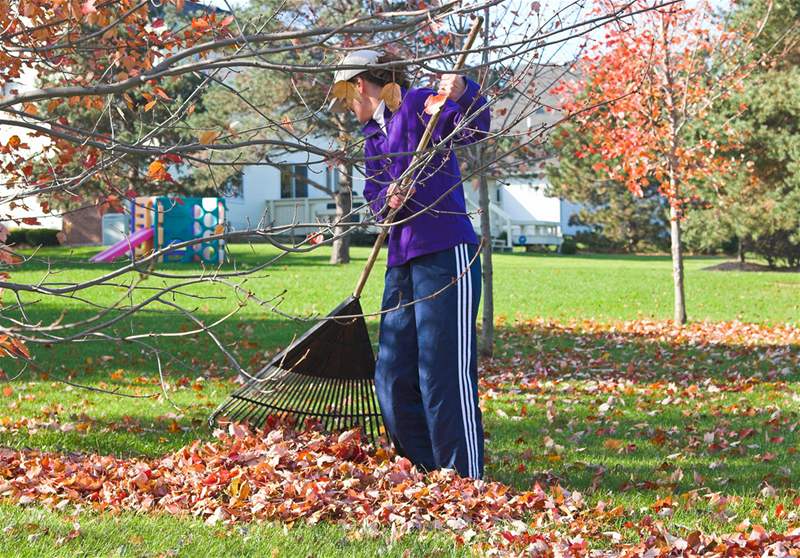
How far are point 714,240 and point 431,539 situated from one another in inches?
1086

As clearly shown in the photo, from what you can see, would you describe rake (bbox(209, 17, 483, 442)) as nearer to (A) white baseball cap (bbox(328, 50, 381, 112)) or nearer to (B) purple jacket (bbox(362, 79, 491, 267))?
(B) purple jacket (bbox(362, 79, 491, 267))

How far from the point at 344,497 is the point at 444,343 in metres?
0.76

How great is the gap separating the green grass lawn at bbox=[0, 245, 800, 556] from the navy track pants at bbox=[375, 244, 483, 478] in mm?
539

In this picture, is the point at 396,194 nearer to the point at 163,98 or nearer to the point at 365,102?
the point at 365,102

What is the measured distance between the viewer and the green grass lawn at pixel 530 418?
11.1ft

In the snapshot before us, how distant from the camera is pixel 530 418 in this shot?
6.27 metres

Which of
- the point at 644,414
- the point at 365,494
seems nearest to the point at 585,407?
the point at 644,414

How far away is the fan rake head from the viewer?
4.82m

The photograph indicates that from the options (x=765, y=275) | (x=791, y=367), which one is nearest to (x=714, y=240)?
(x=765, y=275)

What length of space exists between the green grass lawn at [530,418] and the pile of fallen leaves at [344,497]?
16 centimetres

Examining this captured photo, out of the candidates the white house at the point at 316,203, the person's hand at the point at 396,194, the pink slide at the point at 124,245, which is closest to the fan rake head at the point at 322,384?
the person's hand at the point at 396,194

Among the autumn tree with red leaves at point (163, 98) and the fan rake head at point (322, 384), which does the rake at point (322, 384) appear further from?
the autumn tree with red leaves at point (163, 98)

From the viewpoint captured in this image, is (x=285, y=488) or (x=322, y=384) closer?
(x=285, y=488)

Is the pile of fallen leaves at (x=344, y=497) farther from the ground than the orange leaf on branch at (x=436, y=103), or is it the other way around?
the orange leaf on branch at (x=436, y=103)
